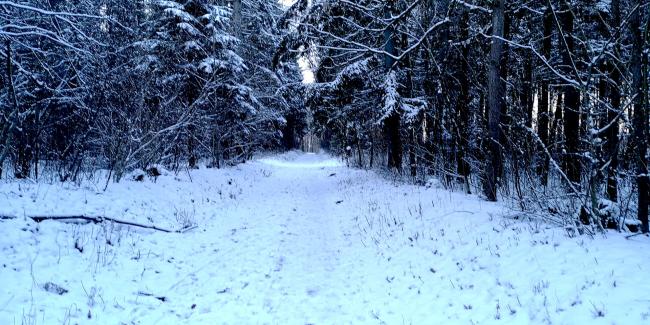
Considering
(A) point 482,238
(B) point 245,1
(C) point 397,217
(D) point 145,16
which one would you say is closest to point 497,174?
(C) point 397,217

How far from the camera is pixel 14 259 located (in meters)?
4.81

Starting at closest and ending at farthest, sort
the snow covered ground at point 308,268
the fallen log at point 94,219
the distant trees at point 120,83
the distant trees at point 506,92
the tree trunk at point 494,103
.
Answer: the snow covered ground at point 308,268
the distant trees at point 506,92
the fallen log at point 94,219
the distant trees at point 120,83
the tree trunk at point 494,103

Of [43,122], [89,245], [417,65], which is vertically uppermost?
[417,65]

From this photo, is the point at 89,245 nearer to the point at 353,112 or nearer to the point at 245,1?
the point at 353,112

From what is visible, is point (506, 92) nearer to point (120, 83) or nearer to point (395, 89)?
point (395, 89)

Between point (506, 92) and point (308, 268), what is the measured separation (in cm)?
861

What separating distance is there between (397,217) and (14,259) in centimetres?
698

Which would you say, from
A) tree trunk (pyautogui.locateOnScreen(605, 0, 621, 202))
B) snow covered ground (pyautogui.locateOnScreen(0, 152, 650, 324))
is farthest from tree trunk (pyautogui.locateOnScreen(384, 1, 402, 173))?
tree trunk (pyautogui.locateOnScreen(605, 0, 621, 202))

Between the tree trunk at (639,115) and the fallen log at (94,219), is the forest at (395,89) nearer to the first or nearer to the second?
the tree trunk at (639,115)

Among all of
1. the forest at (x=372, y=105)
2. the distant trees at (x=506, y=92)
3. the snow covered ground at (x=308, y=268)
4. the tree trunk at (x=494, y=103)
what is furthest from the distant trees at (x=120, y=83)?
the tree trunk at (x=494, y=103)

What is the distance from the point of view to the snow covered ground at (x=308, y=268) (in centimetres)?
409

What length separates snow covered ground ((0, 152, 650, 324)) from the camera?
161 inches

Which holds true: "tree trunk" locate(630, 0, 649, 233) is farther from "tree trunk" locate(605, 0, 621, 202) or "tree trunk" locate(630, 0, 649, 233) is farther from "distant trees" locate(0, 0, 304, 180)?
"distant trees" locate(0, 0, 304, 180)

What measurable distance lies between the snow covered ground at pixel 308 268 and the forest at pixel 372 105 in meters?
0.13
